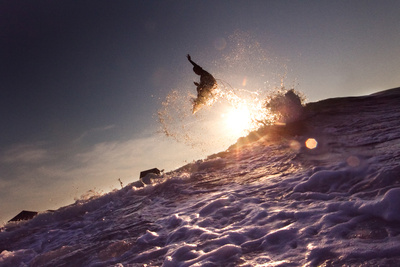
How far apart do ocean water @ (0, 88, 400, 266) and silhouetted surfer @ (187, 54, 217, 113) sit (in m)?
4.93

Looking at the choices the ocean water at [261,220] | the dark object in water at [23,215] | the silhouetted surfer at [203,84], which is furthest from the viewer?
the dark object in water at [23,215]

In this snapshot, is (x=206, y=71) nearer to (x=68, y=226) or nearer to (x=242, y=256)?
(x=68, y=226)

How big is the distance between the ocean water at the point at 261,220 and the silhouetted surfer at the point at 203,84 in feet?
16.2

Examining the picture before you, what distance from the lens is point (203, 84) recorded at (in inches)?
511

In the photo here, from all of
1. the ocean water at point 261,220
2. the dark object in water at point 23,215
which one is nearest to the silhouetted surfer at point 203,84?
the ocean water at point 261,220

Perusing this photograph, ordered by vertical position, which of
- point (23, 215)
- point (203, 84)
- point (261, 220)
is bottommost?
point (261, 220)

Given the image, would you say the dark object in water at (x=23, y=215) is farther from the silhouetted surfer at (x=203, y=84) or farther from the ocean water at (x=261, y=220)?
the silhouetted surfer at (x=203, y=84)

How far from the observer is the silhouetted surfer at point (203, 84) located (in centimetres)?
1302

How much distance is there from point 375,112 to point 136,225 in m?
11.5

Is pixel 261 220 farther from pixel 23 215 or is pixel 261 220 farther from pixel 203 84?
pixel 23 215

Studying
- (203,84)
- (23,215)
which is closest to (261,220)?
(203,84)

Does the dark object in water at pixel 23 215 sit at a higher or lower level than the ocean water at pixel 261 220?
higher

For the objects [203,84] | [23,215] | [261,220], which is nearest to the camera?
[261,220]

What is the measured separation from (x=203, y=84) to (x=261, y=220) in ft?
31.7
